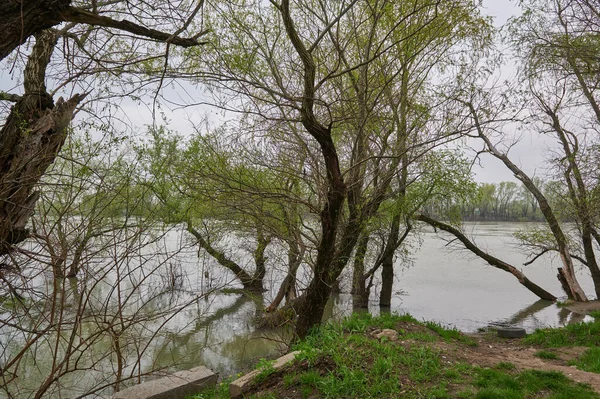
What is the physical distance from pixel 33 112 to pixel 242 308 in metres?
11.3

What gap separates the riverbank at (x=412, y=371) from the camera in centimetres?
410

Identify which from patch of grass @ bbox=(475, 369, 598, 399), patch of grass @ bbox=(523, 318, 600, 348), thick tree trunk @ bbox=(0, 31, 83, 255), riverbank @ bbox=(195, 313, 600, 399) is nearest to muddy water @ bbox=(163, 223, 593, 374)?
riverbank @ bbox=(195, 313, 600, 399)

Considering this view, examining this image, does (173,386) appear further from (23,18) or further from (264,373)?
(23,18)

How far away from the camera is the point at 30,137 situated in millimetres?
3816

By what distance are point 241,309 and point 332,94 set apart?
8.83 m

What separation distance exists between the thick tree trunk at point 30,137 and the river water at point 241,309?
221 centimetres

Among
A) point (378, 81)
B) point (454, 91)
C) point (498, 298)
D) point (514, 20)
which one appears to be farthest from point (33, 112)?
point (498, 298)

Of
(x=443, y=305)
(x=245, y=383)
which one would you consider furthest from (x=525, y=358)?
(x=443, y=305)

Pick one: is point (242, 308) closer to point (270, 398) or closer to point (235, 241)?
point (235, 241)

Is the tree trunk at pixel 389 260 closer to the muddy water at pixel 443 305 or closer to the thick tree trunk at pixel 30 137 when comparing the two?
the muddy water at pixel 443 305

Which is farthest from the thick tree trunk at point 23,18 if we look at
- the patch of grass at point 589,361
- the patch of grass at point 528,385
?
the patch of grass at point 589,361

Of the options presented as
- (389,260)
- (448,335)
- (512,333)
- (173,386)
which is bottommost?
(512,333)

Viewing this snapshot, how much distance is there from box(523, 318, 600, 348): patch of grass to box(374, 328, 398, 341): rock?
115 inches

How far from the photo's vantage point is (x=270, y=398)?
13.7 feet
